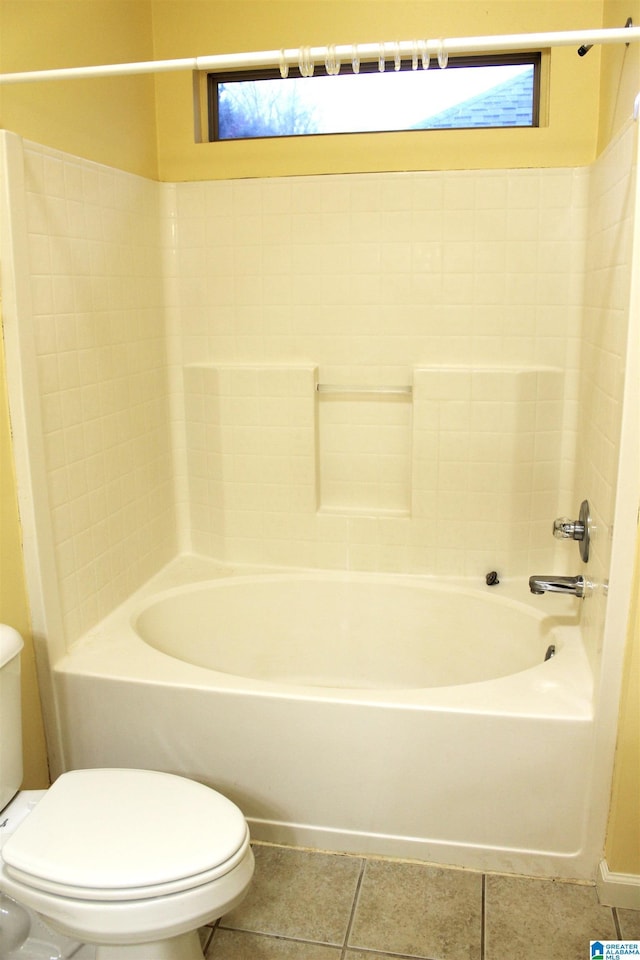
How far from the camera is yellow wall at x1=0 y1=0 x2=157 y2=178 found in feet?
5.99

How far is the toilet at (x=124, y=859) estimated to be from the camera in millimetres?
1395

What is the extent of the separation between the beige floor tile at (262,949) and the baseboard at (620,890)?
0.60 metres

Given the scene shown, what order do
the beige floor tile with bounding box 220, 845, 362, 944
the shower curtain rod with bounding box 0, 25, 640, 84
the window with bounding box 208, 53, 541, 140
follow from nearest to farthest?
the shower curtain rod with bounding box 0, 25, 640, 84, the beige floor tile with bounding box 220, 845, 362, 944, the window with bounding box 208, 53, 541, 140

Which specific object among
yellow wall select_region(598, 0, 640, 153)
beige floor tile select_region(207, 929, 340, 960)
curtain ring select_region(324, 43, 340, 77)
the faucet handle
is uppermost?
yellow wall select_region(598, 0, 640, 153)

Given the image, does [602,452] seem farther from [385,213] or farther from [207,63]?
[207,63]

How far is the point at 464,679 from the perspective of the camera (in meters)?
2.47

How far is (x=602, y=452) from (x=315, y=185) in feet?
4.28

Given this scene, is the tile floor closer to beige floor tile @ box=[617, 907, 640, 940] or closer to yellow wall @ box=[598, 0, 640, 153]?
beige floor tile @ box=[617, 907, 640, 940]

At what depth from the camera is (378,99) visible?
2498 mm

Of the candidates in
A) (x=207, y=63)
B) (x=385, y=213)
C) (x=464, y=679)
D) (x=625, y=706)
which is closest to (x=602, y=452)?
(x=625, y=706)

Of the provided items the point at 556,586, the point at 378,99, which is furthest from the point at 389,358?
the point at 556,586

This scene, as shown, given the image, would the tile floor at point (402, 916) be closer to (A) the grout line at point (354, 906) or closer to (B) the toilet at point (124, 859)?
(A) the grout line at point (354, 906)

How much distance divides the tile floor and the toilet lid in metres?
0.42

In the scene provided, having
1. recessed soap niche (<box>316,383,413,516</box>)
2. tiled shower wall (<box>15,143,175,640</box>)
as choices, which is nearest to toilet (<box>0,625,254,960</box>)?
tiled shower wall (<box>15,143,175,640</box>)
